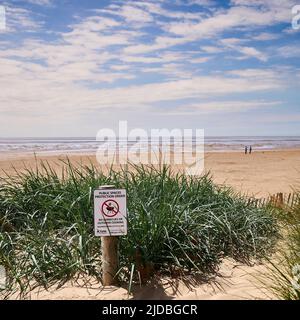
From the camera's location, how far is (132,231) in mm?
3826

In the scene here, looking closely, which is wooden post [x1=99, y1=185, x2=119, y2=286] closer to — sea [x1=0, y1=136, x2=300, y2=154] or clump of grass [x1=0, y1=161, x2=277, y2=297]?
clump of grass [x1=0, y1=161, x2=277, y2=297]

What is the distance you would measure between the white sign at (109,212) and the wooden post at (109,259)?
77 mm

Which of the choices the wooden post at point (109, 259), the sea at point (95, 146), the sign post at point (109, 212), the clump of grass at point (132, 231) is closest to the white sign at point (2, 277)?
the clump of grass at point (132, 231)

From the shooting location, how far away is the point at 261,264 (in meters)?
4.32

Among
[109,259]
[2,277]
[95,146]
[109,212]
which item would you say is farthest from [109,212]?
[95,146]

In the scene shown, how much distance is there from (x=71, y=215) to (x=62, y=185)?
768 millimetres

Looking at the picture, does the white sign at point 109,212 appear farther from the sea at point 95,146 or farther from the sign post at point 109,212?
the sea at point 95,146

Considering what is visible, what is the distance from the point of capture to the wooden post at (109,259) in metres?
3.51

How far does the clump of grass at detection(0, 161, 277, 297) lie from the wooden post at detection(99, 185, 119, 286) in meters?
0.16

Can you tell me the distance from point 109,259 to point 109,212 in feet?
1.45

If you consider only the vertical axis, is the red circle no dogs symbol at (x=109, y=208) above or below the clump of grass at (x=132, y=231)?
above

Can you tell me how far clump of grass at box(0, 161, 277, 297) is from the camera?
3.79 m

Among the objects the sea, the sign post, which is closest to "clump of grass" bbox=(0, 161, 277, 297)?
the sign post
